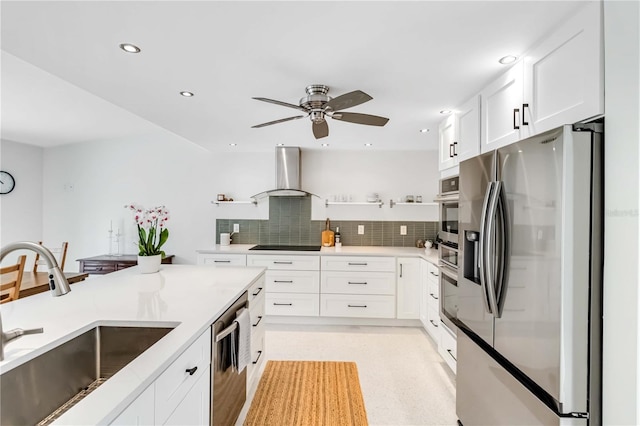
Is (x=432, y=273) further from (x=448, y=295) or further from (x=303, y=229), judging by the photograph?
(x=303, y=229)

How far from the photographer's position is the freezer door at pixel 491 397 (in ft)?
4.44

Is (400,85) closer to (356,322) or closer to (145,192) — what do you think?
(356,322)

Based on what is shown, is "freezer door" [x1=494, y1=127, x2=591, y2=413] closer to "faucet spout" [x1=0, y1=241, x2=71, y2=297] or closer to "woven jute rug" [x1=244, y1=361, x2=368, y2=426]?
"woven jute rug" [x1=244, y1=361, x2=368, y2=426]

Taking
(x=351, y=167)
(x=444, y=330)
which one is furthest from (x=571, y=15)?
(x=351, y=167)

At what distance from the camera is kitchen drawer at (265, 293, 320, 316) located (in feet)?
12.9

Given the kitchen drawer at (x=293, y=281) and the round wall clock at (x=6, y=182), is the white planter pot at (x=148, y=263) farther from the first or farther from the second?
the round wall clock at (x=6, y=182)

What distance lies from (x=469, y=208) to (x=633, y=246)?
830 mm

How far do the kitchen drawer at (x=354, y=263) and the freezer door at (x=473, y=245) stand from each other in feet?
Answer: 6.14

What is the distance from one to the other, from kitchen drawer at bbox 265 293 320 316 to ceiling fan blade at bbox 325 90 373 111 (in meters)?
2.55

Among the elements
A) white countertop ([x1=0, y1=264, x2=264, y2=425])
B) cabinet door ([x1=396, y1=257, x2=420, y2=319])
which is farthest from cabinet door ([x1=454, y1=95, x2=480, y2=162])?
white countertop ([x1=0, y1=264, x2=264, y2=425])

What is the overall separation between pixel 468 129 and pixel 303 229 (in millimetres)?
2763

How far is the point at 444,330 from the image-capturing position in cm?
283

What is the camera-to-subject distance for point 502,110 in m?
1.92

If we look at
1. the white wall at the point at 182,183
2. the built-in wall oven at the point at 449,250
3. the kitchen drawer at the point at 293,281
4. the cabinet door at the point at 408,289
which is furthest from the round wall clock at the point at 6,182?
the built-in wall oven at the point at 449,250
